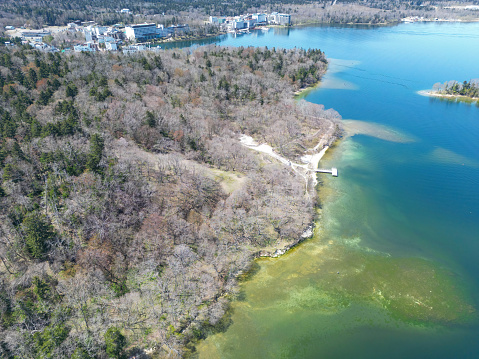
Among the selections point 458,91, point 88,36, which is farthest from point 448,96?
point 88,36

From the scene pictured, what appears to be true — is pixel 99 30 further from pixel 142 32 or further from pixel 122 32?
pixel 142 32

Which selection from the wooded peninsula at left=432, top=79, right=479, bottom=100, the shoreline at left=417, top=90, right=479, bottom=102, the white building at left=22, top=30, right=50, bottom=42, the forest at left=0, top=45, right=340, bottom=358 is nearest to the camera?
the forest at left=0, top=45, right=340, bottom=358

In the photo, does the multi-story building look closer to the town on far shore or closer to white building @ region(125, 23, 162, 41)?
the town on far shore

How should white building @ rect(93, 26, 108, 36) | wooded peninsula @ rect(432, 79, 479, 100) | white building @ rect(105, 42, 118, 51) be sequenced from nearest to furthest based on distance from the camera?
wooded peninsula @ rect(432, 79, 479, 100), white building @ rect(105, 42, 118, 51), white building @ rect(93, 26, 108, 36)

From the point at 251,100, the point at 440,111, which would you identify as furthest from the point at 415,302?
the point at 440,111

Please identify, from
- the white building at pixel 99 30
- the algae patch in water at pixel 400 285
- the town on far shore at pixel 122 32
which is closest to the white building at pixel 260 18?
the town on far shore at pixel 122 32

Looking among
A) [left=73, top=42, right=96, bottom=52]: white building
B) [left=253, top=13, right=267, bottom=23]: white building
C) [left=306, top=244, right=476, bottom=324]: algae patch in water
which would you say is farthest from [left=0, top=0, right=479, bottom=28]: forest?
[left=306, top=244, right=476, bottom=324]: algae patch in water
